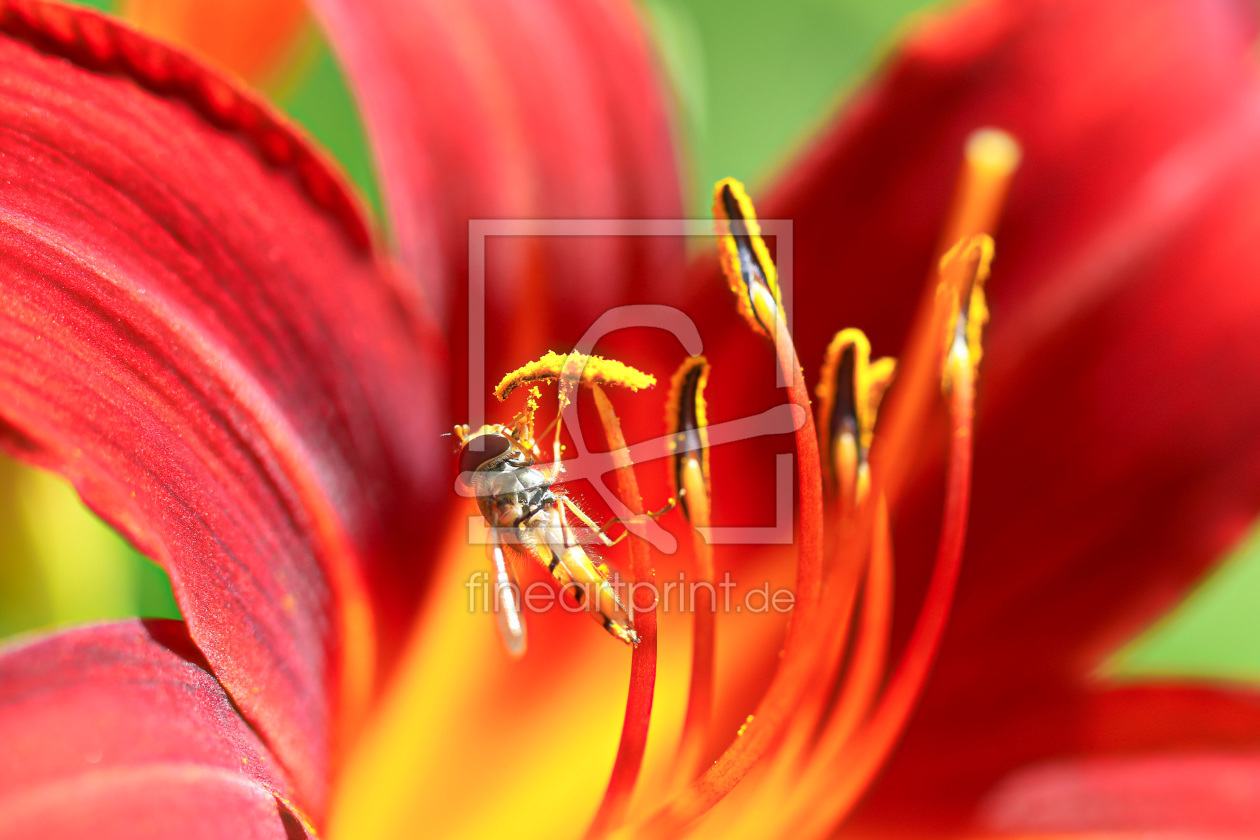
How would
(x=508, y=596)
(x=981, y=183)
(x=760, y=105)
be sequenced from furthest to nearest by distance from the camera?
(x=760, y=105)
(x=981, y=183)
(x=508, y=596)

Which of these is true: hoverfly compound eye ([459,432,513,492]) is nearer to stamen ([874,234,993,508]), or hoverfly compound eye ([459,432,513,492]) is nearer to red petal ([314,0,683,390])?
red petal ([314,0,683,390])

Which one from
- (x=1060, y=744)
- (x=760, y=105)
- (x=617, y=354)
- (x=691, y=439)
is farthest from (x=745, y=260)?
(x=760, y=105)

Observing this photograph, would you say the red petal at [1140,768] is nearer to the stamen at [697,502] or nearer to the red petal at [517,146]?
the stamen at [697,502]

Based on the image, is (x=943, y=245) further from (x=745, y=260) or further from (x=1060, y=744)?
(x=1060, y=744)

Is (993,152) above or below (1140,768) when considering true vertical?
above

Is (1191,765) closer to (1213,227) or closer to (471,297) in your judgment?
(1213,227)

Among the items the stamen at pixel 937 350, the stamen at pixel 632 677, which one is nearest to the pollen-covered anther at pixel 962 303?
the stamen at pixel 937 350
